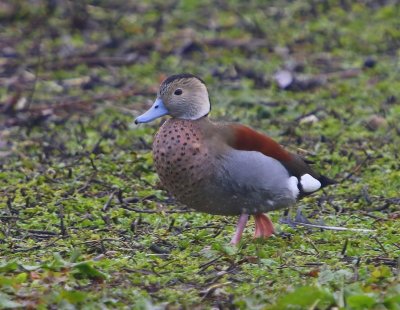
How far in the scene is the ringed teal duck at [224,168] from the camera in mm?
5652

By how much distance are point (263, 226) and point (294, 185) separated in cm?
30

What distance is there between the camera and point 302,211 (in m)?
6.70

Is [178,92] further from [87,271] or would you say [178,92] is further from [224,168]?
[87,271]

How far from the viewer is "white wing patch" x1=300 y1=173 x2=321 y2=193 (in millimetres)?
6043

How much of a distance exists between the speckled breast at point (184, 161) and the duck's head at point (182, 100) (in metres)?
0.24

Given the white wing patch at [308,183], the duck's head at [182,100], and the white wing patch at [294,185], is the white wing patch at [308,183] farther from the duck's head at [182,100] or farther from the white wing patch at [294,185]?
the duck's head at [182,100]

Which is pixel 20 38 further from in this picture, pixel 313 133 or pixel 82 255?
pixel 82 255

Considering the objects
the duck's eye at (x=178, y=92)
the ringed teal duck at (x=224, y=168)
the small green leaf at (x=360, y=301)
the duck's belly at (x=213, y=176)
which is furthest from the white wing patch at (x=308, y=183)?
the small green leaf at (x=360, y=301)

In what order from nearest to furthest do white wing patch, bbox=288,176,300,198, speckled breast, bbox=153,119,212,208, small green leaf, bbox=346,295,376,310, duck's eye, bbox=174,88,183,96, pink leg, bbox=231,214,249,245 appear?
small green leaf, bbox=346,295,376,310
speckled breast, bbox=153,119,212,208
pink leg, bbox=231,214,249,245
white wing patch, bbox=288,176,300,198
duck's eye, bbox=174,88,183,96

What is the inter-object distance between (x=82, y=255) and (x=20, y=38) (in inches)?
230

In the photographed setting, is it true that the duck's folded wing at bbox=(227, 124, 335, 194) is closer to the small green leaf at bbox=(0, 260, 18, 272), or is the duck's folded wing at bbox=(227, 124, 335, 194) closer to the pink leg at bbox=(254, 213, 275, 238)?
the pink leg at bbox=(254, 213, 275, 238)

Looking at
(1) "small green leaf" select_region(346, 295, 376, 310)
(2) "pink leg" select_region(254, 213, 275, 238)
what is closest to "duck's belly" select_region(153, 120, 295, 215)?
(2) "pink leg" select_region(254, 213, 275, 238)

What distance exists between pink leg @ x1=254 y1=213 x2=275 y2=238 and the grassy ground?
0.09m

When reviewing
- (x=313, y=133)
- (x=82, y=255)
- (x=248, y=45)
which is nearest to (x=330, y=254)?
(x=82, y=255)
